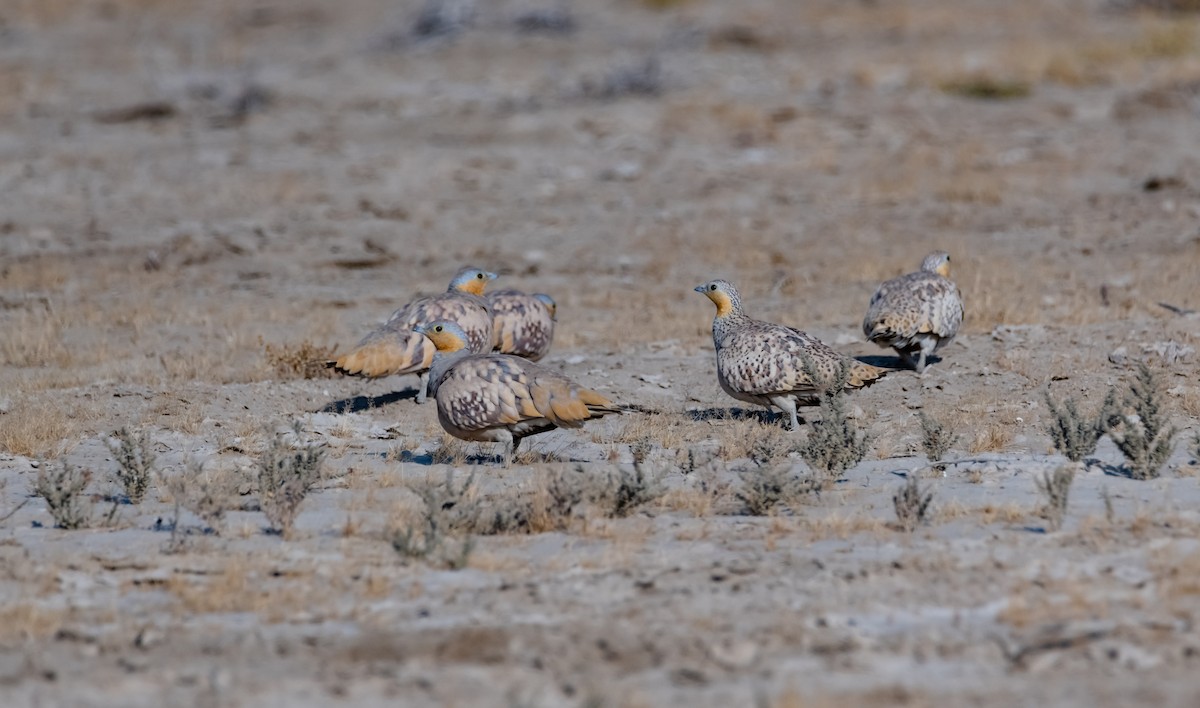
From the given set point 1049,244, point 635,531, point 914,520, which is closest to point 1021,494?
point 914,520

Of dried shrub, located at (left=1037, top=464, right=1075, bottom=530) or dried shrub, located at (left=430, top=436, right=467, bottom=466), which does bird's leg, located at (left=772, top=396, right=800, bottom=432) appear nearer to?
dried shrub, located at (left=430, top=436, right=467, bottom=466)

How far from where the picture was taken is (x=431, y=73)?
25.3m

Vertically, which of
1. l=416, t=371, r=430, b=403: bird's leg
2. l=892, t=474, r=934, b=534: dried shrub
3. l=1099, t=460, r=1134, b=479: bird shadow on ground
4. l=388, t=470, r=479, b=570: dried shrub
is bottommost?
l=388, t=470, r=479, b=570: dried shrub

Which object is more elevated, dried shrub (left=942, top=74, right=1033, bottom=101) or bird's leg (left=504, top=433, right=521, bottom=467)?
dried shrub (left=942, top=74, right=1033, bottom=101)

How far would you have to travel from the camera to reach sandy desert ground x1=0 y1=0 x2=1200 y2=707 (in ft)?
21.4

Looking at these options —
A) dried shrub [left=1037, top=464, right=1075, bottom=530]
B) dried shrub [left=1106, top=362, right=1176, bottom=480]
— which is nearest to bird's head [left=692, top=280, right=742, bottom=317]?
dried shrub [left=1106, top=362, right=1176, bottom=480]

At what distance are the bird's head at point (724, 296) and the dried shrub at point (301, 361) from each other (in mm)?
3172

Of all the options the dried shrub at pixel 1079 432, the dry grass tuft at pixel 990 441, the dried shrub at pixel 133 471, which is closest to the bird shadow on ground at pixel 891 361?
the dry grass tuft at pixel 990 441

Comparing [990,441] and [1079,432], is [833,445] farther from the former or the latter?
[1079,432]

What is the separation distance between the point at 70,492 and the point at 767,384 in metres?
4.36

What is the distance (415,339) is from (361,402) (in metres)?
0.84

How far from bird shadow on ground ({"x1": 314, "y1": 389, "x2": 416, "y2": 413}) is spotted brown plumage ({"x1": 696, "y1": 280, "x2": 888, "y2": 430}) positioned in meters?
2.73

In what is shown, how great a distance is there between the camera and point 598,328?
47.3 ft

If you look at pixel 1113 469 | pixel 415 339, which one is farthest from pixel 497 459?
pixel 1113 469
